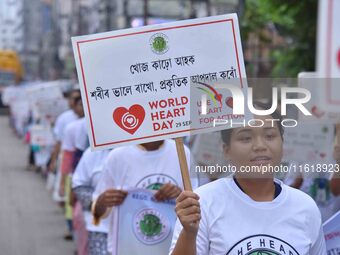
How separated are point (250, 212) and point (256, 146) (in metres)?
0.26

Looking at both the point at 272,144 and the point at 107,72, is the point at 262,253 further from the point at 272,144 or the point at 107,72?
the point at 107,72

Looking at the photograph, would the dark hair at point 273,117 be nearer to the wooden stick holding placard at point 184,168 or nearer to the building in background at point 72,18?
the wooden stick holding placard at point 184,168

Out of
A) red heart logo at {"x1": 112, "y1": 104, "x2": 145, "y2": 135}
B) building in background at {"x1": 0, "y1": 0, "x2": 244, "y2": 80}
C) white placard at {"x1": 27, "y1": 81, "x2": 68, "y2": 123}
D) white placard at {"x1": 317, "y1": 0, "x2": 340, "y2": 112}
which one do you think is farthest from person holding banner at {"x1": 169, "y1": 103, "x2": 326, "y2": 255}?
white placard at {"x1": 27, "y1": 81, "x2": 68, "y2": 123}

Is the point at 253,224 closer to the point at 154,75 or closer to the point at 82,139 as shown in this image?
the point at 154,75

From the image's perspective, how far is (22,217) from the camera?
14836 millimetres

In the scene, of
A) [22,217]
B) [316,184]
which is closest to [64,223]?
[22,217]

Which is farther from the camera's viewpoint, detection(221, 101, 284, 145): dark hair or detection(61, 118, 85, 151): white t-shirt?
detection(61, 118, 85, 151): white t-shirt

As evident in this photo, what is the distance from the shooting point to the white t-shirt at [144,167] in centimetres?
605

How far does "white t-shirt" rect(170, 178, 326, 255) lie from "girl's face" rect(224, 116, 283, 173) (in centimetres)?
11

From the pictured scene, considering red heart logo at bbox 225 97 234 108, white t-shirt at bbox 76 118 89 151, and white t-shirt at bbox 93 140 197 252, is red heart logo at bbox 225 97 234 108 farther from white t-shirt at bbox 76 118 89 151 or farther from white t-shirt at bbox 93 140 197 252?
white t-shirt at bbox 76 118 89 151

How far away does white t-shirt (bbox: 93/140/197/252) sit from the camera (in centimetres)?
605

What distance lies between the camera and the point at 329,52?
10.1 ft

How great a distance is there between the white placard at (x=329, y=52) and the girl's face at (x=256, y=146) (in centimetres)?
87

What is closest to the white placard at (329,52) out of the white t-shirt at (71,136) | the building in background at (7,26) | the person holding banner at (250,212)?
the person holding banner at (250,212)
